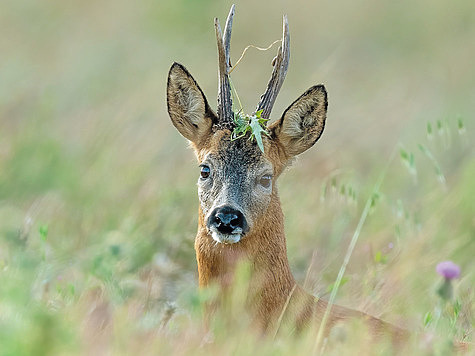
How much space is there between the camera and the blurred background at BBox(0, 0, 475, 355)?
4773mm

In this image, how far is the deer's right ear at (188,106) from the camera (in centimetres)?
606

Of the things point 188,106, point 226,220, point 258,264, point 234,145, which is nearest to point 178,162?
point 188,106

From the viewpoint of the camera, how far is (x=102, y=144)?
9.78m

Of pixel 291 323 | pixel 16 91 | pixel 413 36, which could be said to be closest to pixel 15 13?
pixel 16 91

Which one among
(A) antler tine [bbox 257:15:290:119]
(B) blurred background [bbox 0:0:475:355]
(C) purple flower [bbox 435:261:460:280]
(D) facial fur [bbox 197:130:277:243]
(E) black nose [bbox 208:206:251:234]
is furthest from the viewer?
(A) antler tine [bbox 257:15:290:119]

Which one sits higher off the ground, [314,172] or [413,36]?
[413,36]

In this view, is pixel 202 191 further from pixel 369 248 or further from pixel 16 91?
pixel 16 91

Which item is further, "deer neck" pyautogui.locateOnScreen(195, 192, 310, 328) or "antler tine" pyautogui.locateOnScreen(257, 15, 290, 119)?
"antler tine" pyautogui.locateOnScreen(257, 15, 290, 119)

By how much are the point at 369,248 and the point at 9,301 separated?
15.3 ft

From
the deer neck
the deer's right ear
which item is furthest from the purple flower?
the deer's right ear

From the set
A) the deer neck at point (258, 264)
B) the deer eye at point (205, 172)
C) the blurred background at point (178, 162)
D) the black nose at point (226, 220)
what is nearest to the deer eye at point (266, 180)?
the deer neck at point (258, 264)

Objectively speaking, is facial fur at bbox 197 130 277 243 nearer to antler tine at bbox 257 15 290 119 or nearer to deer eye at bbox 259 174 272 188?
deer eye at bbox 259 174 272 188

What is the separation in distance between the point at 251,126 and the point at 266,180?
13.8 inches

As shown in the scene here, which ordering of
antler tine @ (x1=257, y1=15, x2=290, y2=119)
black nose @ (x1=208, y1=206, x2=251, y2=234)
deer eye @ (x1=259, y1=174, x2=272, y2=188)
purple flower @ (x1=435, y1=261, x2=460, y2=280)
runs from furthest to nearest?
antler tine @ (x1=257, y1=15, x2=290, y2=119) → deer eye @ (x1=259, y1=174, x2=272, y2=188) → black nose @ (x1=208, y1=206, x2=251, y2=234) → purple flower @ (x1=435, y1=261, x2=460, y2=280)
